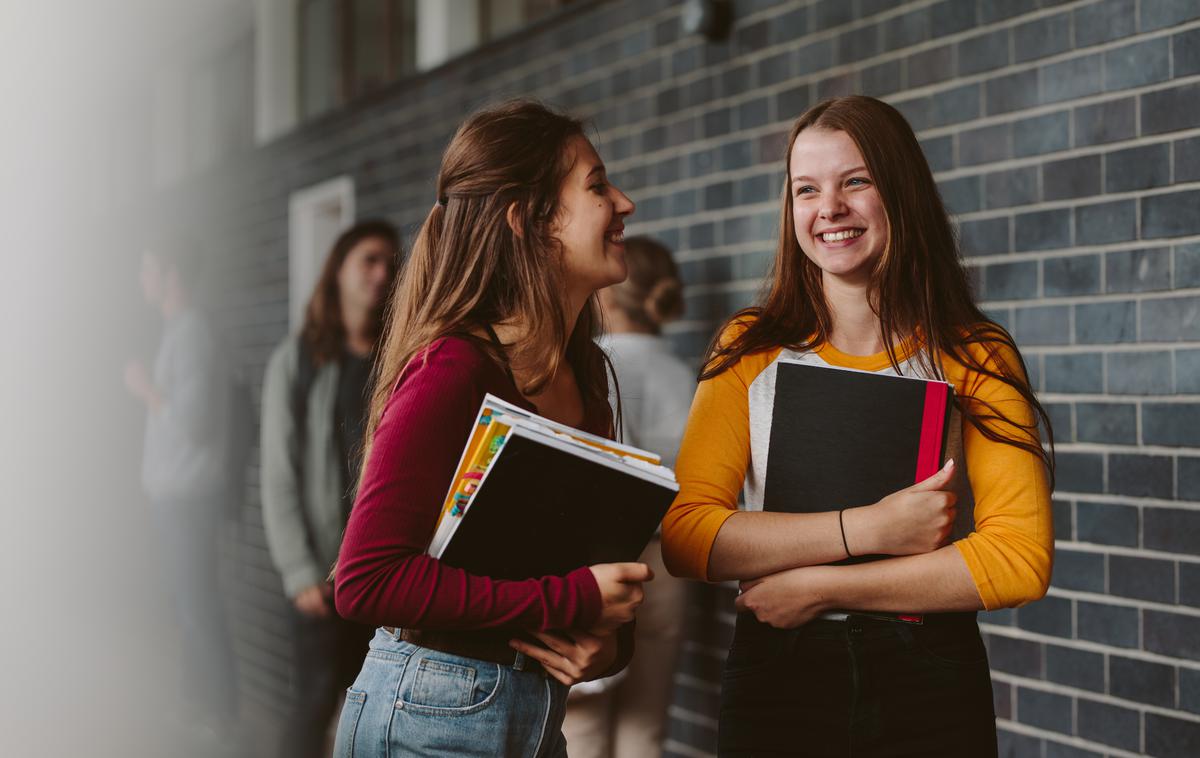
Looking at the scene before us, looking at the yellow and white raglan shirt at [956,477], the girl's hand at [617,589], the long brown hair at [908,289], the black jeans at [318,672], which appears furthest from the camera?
the black jeans at [318,672]

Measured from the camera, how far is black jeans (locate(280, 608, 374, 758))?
11.4ft

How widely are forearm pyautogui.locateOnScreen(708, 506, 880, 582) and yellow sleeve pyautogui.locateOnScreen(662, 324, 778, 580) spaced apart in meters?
0.04

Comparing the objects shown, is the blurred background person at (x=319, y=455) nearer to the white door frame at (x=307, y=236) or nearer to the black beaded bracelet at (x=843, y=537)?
the black beaded bracelet at (x=843, y=537)

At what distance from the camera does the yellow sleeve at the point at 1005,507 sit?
1.54 metres

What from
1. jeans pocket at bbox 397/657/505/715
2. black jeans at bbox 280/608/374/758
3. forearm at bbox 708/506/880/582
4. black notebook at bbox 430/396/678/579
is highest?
black notebook at bbox 430/396/678/579

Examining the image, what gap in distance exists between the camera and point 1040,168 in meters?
2.85

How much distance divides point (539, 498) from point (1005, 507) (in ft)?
2.20

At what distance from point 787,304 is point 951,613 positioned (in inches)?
20.8

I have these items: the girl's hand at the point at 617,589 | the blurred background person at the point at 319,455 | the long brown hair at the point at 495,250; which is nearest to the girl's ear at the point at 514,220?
the long brown hair at the point at 495,250

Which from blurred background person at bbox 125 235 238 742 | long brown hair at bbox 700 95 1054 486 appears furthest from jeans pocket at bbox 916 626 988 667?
blurred background person at bbox 125 235 238 742

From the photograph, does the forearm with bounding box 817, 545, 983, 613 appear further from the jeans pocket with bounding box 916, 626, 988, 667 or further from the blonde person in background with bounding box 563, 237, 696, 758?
the blonde person in background with bounding box 563, 237, 696, 758

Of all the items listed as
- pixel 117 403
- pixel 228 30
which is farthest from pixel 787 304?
pixel 117 403

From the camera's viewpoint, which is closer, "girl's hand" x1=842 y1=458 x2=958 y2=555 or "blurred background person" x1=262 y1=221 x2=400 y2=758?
"girl's hand" x1=842 y1=458 x2=958 y2=555

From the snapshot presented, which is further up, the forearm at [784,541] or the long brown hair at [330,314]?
the long brown hair at [330,314]
